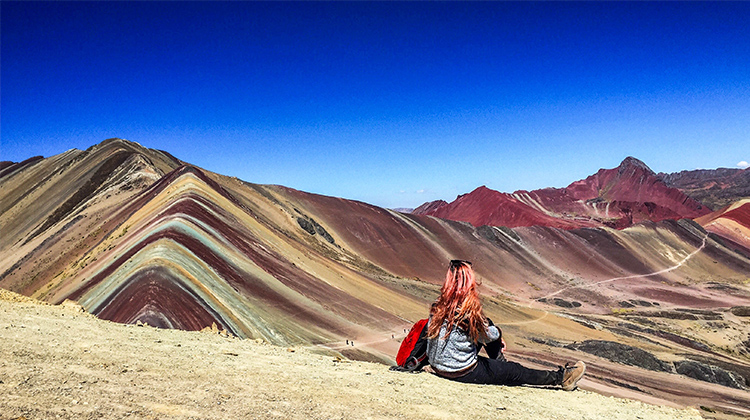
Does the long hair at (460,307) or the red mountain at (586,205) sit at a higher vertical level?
the red mountain at (586,205)

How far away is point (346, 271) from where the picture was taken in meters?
21.3

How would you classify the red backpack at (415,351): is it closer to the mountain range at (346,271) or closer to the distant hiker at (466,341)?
the distant hiker at (466,341)

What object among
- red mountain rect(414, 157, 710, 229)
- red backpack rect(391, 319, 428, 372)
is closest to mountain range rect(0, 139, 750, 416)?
red backpack rect(391, 319, 428, 372)

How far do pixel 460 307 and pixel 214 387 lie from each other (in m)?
2.35

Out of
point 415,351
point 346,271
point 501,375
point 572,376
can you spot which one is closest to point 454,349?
point 415,351

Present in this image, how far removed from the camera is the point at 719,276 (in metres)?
49.3

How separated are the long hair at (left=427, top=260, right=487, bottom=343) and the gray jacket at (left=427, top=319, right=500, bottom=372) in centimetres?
5

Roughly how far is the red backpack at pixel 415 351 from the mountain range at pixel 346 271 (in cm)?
629

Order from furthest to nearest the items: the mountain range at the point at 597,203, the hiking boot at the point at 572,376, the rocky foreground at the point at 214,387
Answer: the mountain range at the point at 597,203 → the hiking boot at the point at 572,376 → the rocky foreground at the point at 214,387

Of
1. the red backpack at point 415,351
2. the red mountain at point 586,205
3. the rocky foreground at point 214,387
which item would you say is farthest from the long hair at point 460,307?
the red mountain at point 586,205

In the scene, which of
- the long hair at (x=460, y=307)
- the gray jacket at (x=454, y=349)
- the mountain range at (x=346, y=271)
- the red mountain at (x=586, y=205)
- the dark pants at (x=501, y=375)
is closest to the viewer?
the long hair at (x=460, y=307)

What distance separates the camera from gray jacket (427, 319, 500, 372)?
4.54 metres

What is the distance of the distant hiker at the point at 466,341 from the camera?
446 cm

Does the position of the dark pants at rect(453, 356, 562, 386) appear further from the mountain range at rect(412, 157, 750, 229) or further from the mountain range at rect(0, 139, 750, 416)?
the mountain range at rect(412, 157, 750, 229)
